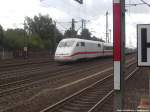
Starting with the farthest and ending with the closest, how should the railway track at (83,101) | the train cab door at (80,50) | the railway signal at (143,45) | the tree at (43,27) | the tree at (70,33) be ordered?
the tree at (43,27) < the tree at (70,33) < the train cab door at (80,50) < the railway track at (83,101) < the railway signal at (143,45)

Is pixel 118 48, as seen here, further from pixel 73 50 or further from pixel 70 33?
pixel 70 33

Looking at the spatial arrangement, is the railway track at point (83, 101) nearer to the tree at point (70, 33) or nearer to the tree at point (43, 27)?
the tree at point (70, 33)

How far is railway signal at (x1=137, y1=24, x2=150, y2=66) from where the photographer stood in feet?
15.7

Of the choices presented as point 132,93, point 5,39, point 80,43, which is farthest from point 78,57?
point 5,39

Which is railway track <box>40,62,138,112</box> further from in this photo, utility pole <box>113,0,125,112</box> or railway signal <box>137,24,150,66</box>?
railway signal <box>137,24,150,66</box>

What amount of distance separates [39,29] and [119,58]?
93640 millimetres

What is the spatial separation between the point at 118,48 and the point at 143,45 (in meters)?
0.63

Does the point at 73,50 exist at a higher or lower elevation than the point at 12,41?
lower

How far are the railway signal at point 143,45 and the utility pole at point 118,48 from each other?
0.56 meters

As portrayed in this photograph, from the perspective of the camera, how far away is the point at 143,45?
4.79 m

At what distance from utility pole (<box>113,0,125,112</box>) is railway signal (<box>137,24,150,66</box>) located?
0.56m

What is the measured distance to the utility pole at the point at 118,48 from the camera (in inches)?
209

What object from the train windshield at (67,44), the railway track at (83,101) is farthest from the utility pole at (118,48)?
the train windshield at (67,44)

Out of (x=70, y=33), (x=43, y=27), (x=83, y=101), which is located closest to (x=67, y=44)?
(x=83, y=101)
